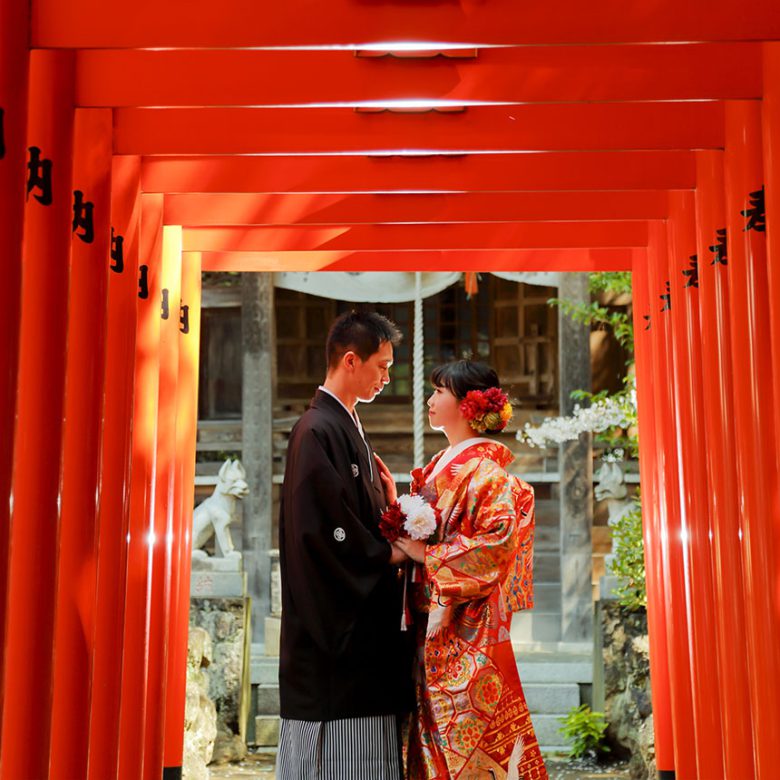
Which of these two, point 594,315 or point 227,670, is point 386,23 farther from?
point 594,315

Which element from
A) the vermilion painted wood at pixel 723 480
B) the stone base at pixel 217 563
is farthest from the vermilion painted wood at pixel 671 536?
the stone base at pixel 217 563

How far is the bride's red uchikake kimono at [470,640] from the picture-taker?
179 inches

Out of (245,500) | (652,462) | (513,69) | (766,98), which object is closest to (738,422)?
(766,98)

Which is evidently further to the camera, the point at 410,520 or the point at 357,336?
the point at 357,336

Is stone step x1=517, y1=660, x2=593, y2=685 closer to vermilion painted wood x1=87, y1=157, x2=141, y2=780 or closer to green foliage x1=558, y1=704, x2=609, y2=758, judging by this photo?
green foliage x1=558, y1=704, x2=609, y2=758

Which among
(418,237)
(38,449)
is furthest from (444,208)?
(38,449)

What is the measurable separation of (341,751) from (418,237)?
2995 mm

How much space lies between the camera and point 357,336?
4832 millimetres

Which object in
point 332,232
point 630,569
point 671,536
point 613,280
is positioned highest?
point 613,280

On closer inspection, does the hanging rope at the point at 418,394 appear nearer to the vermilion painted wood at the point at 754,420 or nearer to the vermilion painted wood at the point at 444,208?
the vermilion painted wood at the point at 444,208

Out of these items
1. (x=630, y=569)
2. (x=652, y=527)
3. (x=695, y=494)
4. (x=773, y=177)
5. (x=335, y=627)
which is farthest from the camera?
(x=630, y=569)

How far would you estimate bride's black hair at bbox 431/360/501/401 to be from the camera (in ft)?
15.9

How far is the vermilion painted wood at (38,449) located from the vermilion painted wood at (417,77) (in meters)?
0.33

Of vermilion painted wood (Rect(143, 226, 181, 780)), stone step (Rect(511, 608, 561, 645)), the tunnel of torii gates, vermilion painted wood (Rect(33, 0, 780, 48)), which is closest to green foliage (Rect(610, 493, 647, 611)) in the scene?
the tunnel of torii gates
